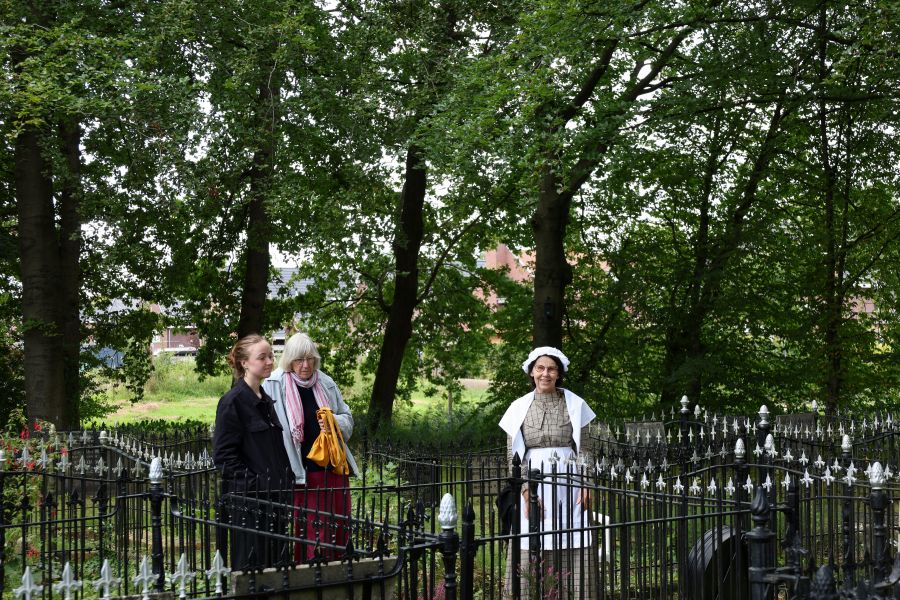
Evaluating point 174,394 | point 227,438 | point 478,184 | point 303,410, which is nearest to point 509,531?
point 303,410

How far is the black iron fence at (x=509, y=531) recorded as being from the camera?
13.4ft

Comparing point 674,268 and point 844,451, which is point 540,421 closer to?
point 844,451

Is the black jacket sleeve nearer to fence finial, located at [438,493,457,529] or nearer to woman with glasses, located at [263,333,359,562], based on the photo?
woman with glasses, located at [263,333,359,562]

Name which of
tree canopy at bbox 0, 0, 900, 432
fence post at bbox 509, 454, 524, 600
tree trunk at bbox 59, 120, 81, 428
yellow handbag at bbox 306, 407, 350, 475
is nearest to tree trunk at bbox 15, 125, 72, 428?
tree canopy at bbox 0, 0, 900, 432

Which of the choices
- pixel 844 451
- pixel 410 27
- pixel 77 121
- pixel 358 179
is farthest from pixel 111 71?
pixel 844 451

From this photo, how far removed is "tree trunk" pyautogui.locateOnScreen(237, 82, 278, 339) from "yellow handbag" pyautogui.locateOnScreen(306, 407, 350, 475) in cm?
979

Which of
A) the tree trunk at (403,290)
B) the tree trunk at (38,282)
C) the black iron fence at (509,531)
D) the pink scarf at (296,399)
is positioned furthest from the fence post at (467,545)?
the tree trunk at (403,290)

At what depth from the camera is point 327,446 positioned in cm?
655

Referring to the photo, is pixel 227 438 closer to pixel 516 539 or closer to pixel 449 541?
pixel 516 539

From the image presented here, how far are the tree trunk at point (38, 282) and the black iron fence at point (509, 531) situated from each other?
334 centimetres

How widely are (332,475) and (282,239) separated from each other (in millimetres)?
13109

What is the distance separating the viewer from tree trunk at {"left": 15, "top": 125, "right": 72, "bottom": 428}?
642 inches

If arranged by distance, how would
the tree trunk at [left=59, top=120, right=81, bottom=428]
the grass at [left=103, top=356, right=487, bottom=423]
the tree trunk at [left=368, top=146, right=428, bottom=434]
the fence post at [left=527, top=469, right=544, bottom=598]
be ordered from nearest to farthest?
the fence post at [left=527, top=469, right=544, bottom=598] < the tree trunk at [left=59, top=120, right=81, bottom=428] < the tree trunk at [left=368, top=146, right=428, bottom=434] < the grass at [left=103, top=356, right=487, bottom=423]

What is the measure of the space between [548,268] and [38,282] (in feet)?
28.4
